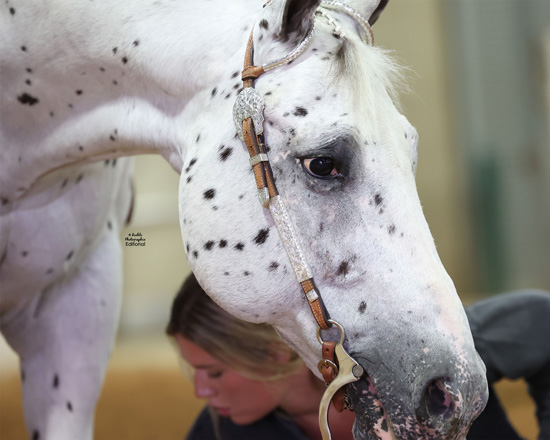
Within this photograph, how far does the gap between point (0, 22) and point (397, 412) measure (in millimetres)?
739

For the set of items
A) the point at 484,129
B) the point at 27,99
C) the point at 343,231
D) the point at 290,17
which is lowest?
the point at 343,231

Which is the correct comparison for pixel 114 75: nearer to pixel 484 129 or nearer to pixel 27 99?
pixel 27 99

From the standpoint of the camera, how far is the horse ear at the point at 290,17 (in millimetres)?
796

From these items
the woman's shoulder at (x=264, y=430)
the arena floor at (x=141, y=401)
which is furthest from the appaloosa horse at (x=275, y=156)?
the arena floor at (x=141, y=401)

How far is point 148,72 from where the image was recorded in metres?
0.93

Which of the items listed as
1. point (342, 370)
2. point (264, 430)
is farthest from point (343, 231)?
point (264, 430)

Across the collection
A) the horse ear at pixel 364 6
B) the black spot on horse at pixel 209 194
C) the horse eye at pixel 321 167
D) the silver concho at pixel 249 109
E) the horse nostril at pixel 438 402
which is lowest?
the horse nostril at pixel 438 402

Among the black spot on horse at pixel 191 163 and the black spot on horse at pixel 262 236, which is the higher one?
the black spot on horse at pixel 191 163

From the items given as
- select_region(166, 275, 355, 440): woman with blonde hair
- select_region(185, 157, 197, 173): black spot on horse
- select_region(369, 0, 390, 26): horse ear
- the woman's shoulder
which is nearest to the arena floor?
the woman's shoulder

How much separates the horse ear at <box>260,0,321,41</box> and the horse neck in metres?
0.06

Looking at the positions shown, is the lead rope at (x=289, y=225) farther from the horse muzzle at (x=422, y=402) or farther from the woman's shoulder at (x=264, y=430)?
the woman's shoulder at (x=264, y=430)

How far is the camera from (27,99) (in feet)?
3.35

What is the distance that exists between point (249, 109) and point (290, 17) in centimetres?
12

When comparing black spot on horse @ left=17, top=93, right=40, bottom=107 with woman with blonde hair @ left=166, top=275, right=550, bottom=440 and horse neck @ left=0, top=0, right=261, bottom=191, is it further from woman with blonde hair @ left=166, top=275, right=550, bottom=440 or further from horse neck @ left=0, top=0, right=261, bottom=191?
woman with blonde hair @ left=166, top=275, right=550, bottom=440
